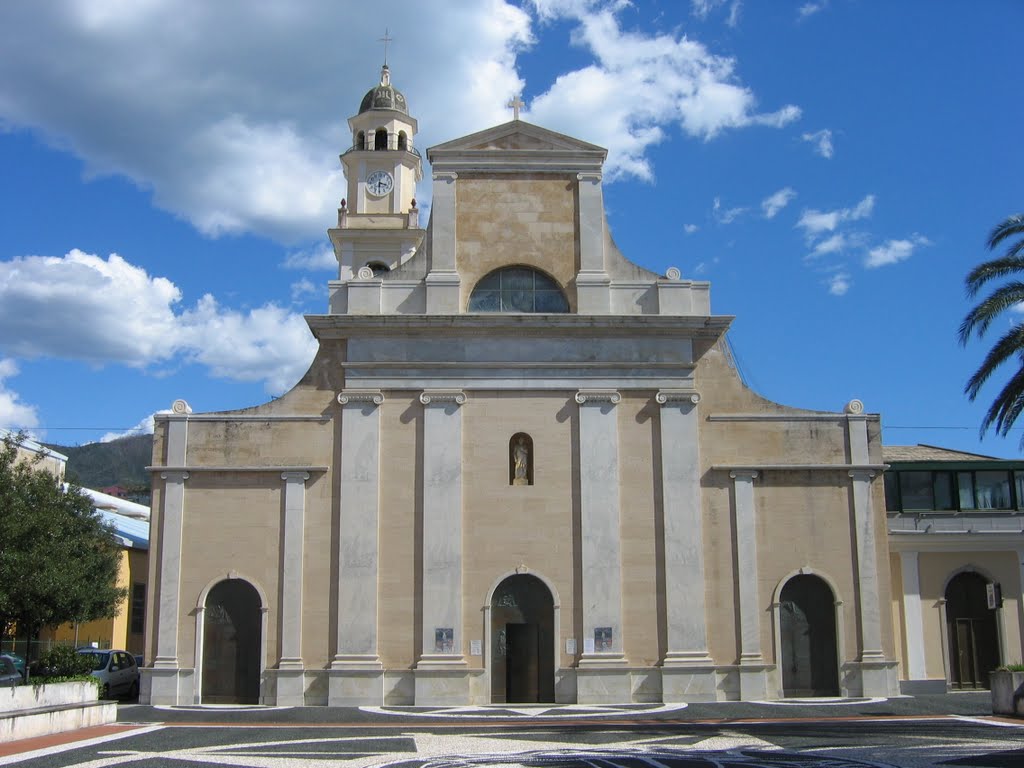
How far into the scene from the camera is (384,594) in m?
28.3

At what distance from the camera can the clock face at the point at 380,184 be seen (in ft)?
159

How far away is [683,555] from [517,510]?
454 cm

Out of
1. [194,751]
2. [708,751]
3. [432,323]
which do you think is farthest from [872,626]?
[194,751]

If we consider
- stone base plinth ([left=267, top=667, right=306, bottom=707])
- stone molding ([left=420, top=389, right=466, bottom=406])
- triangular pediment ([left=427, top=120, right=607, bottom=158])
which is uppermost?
triangular pediment ([left=427, top=120, right=607, bottom=158])

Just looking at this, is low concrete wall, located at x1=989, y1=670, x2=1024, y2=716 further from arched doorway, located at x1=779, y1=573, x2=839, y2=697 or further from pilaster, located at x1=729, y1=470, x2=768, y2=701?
pilaster, located at x1=729, y1=470, x2=768, y2=701

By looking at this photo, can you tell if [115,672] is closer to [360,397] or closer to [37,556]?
[37,556]

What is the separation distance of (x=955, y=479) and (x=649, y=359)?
11.8 m

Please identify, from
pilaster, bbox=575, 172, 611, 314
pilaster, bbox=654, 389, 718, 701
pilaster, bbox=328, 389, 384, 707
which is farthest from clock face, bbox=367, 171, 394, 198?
pilaster, bbox=654, 389, 718, 701

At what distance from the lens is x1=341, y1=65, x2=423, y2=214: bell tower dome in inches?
1897

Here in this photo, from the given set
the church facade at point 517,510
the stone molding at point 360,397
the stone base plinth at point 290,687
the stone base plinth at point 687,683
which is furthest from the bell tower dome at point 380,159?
the stone base plinth at point 687,683

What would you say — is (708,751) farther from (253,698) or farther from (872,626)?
(253,698)

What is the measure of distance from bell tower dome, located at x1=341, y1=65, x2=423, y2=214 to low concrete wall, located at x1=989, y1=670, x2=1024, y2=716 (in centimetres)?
3185

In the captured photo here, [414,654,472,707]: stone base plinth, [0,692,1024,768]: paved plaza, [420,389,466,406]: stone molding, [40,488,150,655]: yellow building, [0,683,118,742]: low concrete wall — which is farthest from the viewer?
[40,488,150,655]: yellow building

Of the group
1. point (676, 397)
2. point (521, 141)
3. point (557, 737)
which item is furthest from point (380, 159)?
point (557, 737)
